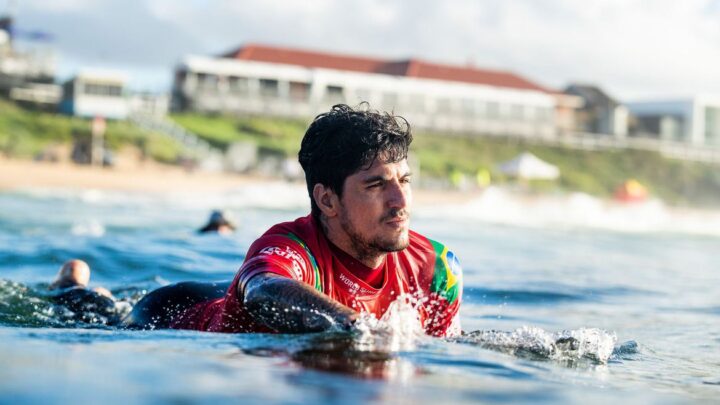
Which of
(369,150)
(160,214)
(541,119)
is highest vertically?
(541,119)

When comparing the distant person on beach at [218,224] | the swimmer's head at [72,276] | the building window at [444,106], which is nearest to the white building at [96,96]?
the building window at [444,106]

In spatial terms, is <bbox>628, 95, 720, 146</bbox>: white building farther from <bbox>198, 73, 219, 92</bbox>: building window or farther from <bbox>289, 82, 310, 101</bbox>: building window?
<bbox>198, 73, 219, 92</bbox>: building window

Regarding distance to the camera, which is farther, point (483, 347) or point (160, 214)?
point (160, 214)

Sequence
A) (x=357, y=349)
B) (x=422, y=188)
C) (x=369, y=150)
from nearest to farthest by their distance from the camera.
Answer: (x=357, y=349), (x=369, y=150), (x=422, y=188)

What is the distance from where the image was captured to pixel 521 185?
51062 mm

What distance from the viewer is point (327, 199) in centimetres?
414

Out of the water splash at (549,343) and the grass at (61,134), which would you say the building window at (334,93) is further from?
the water splash at (549,343)

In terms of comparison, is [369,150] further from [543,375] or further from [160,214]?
[160,214]

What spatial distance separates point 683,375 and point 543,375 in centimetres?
132

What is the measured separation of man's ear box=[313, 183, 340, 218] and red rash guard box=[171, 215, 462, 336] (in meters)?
0.11

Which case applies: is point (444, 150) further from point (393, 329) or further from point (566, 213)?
point (393, 329)

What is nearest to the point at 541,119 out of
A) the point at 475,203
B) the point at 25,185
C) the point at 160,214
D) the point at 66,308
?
the point at 475,203

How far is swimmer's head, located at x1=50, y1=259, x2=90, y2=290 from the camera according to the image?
7016 mm

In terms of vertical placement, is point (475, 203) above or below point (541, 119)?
below
